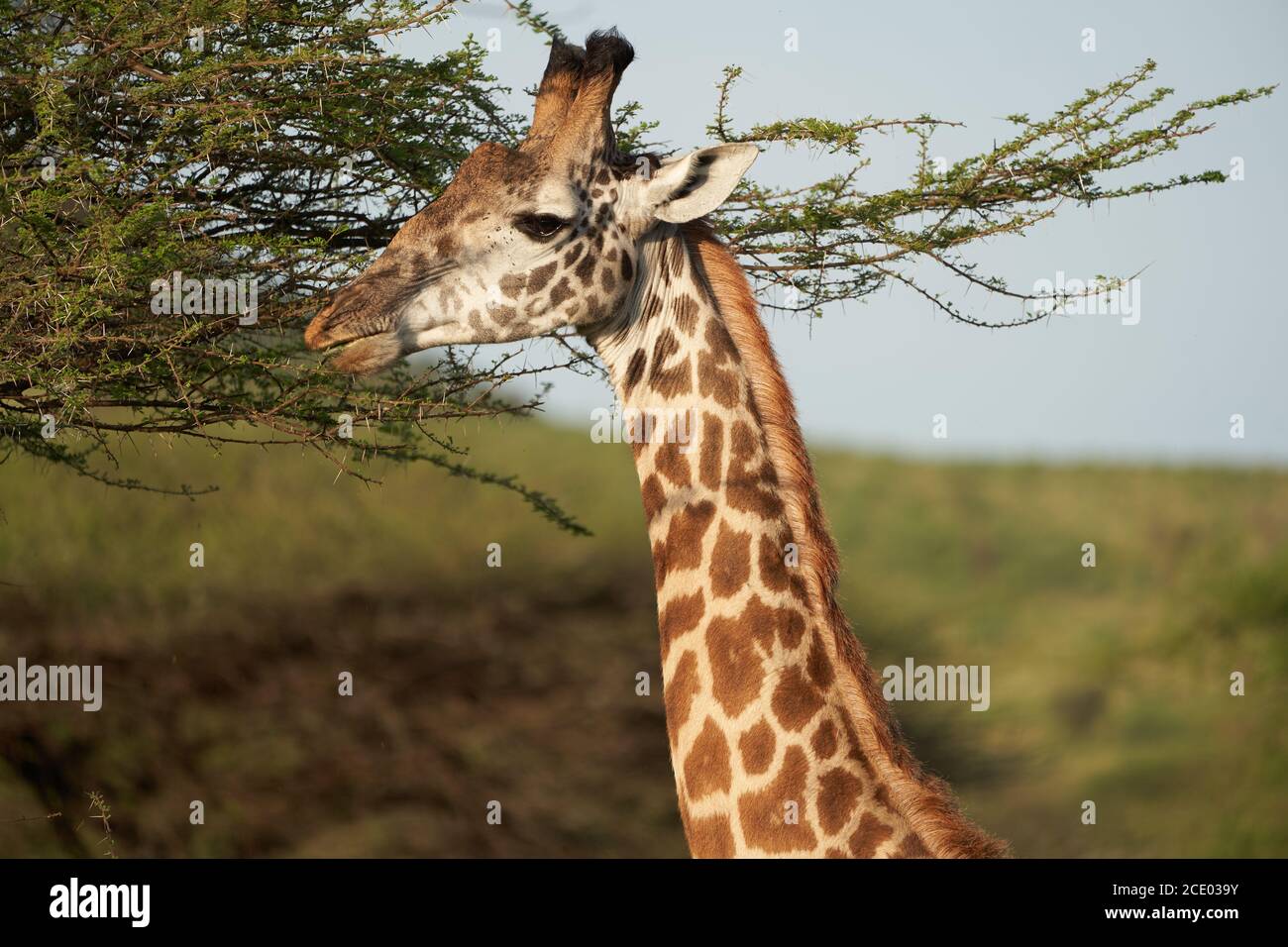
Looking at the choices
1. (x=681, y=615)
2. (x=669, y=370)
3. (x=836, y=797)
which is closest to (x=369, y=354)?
(x=669, y=370)

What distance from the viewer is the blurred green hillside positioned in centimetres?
1723

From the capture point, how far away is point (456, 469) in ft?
22.7

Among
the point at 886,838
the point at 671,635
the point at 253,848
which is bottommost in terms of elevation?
the point at 253,848

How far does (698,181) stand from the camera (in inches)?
174

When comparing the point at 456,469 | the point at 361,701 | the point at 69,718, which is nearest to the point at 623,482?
the point at 361,701

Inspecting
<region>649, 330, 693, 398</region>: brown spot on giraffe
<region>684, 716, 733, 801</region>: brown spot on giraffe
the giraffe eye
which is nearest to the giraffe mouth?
the giraffe eye

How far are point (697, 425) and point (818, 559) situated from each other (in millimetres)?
578

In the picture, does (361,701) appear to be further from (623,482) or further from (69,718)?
(623,482)

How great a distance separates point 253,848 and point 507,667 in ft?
17.9

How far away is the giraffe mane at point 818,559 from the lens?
12.9 feet

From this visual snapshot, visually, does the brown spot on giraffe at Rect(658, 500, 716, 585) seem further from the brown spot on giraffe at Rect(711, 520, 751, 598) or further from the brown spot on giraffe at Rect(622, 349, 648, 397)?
the brown spot on giraffe at Rect(622, 349, 648, 397)

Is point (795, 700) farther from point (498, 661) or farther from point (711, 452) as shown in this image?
point (498, 661)

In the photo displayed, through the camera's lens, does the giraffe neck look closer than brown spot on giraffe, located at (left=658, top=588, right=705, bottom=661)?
Yes

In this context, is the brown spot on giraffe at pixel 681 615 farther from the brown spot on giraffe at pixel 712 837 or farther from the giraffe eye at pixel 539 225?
the giraffe eye at pixel 539 225
